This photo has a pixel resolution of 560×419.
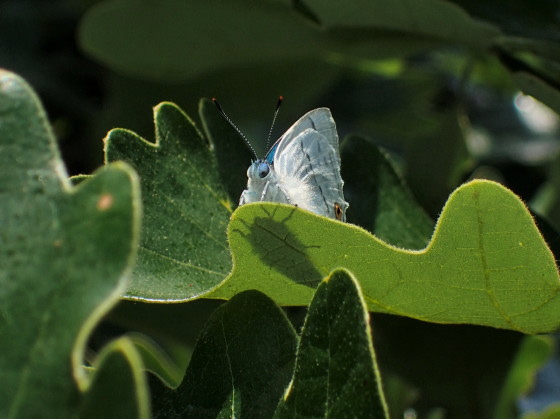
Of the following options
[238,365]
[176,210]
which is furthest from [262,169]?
[238,365]

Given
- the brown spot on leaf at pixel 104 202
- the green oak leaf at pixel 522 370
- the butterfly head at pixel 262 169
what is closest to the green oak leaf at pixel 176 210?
the butterfly head at pixel 262 169

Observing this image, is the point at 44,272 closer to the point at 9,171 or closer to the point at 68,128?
the point at 9,171

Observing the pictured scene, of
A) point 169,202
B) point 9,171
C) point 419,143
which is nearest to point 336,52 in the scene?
point 419,143

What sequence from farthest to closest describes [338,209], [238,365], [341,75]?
[341,75] < [338,209] < [238,365]

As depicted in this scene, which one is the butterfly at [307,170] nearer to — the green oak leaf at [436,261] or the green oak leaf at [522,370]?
the green oak leaf at [436,261]

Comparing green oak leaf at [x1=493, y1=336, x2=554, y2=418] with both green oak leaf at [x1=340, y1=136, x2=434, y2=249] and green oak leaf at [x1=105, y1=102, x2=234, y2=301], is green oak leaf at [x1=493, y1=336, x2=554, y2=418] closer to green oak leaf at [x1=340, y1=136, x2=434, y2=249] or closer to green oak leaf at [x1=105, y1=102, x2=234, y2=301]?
green oak leaf at [x1=340, y1=136, x2=434, y2=249]

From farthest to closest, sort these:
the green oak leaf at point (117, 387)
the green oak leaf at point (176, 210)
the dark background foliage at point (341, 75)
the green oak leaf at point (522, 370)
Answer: the green oak leaf at point (522, 370)
the dark background foliage at point (341, 75)
the green oak leaf at point (176, 210)
the green oak leaf at point (117, 387)

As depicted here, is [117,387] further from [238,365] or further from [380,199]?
[380,199]

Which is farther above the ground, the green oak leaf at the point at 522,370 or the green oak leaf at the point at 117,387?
the green oak leaf at the point at 117,387
